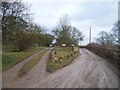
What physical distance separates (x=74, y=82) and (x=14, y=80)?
10.5ft

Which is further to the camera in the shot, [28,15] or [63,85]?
[28,15]

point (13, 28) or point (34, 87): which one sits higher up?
point (13, 28)

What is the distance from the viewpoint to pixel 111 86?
9883 mm

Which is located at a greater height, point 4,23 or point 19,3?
point 19,3

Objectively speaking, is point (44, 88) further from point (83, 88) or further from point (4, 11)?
point (4, 11)

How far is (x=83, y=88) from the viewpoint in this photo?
9453mm

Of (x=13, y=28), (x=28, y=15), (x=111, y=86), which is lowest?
(x=111, y=86)

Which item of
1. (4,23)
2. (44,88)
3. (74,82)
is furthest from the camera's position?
(4,23)

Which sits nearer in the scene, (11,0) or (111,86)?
(111,86)

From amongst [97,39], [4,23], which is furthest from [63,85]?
[97,39]

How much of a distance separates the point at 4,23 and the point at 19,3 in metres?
2.97

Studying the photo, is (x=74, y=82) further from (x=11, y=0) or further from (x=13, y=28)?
(x=11, y=0)

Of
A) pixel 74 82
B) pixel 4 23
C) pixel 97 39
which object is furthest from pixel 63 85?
pixel 97 39

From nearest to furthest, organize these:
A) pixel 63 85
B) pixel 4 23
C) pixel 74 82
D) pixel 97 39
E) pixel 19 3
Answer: pixel 63 85
pixel 74 82
pixel 4 23
pixel 19 3
pixel 97 39
